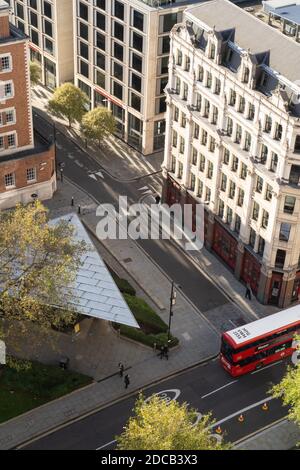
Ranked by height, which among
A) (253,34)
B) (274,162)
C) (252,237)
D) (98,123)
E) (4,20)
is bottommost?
(252,237)

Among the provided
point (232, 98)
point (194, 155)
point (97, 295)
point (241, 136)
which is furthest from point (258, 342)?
point (194, 155)

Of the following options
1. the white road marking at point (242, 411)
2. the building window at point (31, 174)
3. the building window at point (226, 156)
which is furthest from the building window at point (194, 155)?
the white road marking at point (242, 411)

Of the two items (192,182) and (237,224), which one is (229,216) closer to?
(237,224)

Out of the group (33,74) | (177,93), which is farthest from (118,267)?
(33,74)

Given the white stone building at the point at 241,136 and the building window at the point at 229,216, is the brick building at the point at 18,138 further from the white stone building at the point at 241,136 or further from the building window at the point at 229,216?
the building window at the point at 229,216

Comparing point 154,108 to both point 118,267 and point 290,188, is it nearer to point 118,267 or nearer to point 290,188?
point 118,267

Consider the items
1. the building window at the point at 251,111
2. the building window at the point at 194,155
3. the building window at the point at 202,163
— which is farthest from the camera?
the building window at the point at 194,155
